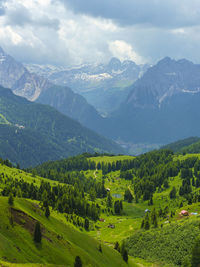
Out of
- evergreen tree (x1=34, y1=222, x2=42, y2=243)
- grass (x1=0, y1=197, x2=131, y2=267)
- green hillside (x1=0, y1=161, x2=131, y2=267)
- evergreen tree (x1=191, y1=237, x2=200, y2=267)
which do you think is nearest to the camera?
green hillside (x1=0, y1=161, x2=131, y2=267)

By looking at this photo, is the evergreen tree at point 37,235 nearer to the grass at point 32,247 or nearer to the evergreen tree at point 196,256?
the grass at point 32,247

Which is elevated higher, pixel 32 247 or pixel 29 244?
pixel 29 244

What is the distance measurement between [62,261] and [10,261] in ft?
52.9

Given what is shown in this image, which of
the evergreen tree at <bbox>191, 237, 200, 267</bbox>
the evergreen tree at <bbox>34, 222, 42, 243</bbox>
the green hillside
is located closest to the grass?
the green hillside

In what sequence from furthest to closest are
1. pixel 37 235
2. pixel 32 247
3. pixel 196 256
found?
pixel 196 256
pixel 37 235
pixel 32 247

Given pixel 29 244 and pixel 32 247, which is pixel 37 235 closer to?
pixel 29 244

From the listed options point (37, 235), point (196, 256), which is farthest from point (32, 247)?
point (196, 256)

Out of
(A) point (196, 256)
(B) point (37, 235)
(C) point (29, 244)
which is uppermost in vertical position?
(B) point (37, 235)

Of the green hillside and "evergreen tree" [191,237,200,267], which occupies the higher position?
the green hillside

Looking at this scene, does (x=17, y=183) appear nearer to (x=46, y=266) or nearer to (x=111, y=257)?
(x=111, y=257)

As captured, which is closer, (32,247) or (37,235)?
(32,247)

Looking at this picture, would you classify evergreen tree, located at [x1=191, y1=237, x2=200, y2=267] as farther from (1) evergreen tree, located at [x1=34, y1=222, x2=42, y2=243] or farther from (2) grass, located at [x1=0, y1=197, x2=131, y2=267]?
(1) evergreen tree, located at [x1=34, y1=222, x2=42, y2=243]

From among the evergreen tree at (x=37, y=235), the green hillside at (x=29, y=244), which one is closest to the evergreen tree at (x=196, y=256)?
the green hillside at (x=29, y=244)

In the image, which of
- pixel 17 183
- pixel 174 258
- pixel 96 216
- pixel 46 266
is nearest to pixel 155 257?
pixel 174 258
